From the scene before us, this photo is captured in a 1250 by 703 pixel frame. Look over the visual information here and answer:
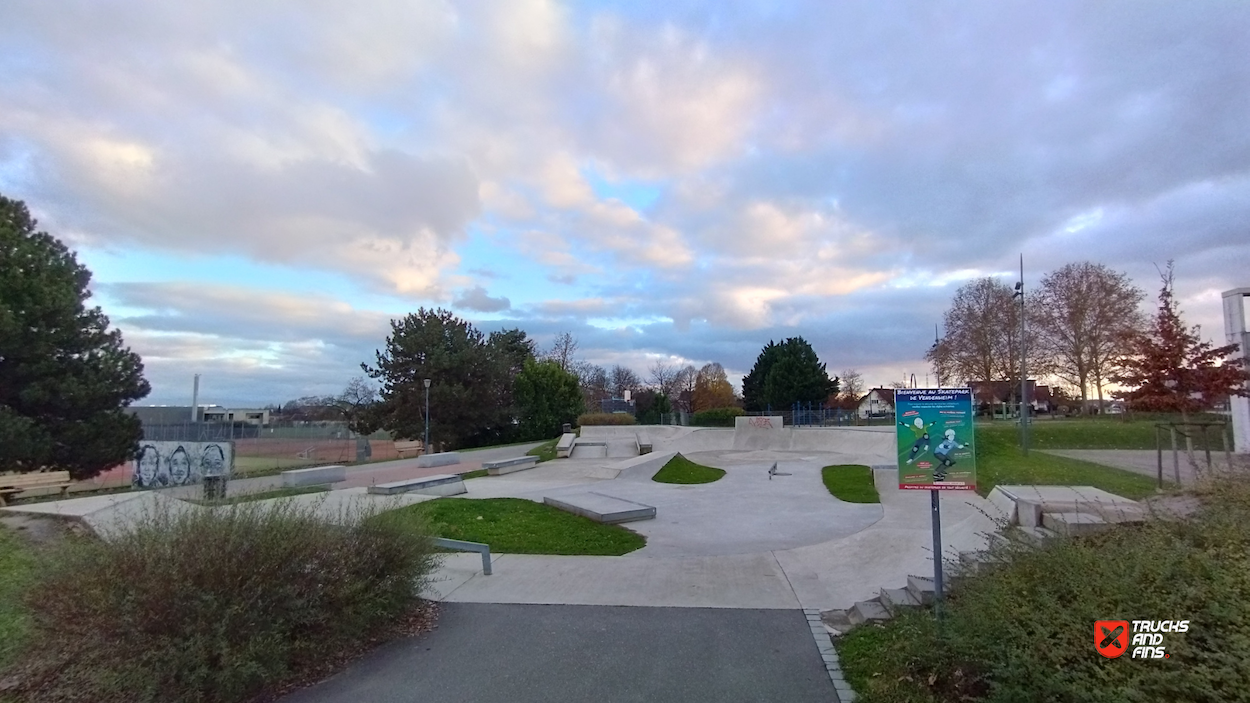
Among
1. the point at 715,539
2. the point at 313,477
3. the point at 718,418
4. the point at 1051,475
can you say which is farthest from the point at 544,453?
the point at 718,418

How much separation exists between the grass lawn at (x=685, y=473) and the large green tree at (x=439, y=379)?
20.4m

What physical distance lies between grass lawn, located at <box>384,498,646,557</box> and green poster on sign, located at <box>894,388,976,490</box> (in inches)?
197

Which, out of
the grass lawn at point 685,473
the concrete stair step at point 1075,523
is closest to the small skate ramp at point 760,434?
the grass lawn at point 685,473

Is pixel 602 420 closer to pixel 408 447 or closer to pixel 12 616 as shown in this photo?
pixel 408 447

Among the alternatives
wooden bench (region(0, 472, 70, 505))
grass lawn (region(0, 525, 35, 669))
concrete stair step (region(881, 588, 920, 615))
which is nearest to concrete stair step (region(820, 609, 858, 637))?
concrete stair step (region(881, 588, 920, 615))

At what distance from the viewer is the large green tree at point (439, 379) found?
3981cm

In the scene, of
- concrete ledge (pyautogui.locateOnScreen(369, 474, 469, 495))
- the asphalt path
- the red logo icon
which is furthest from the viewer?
concrete ledge (pyautogui.locateOnScreen(369, 474, 469, 495))

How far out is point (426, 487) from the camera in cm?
1555

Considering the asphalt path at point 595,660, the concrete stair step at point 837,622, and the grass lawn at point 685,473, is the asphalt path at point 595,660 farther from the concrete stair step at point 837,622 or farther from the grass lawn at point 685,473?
the grass lawn at point 685,473

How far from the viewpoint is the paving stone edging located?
4367 mm

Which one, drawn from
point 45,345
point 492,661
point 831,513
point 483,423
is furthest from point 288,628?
point 483,423

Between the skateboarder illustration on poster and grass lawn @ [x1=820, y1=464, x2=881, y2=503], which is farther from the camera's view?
grass lawn @ [x1=820, y1=464, x2=881, y2=503]

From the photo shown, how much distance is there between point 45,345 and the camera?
20.6m

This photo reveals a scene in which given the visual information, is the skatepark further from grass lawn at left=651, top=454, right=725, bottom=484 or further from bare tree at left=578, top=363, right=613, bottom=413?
bare tree at left=578, top=363, right=613, bottom=413
